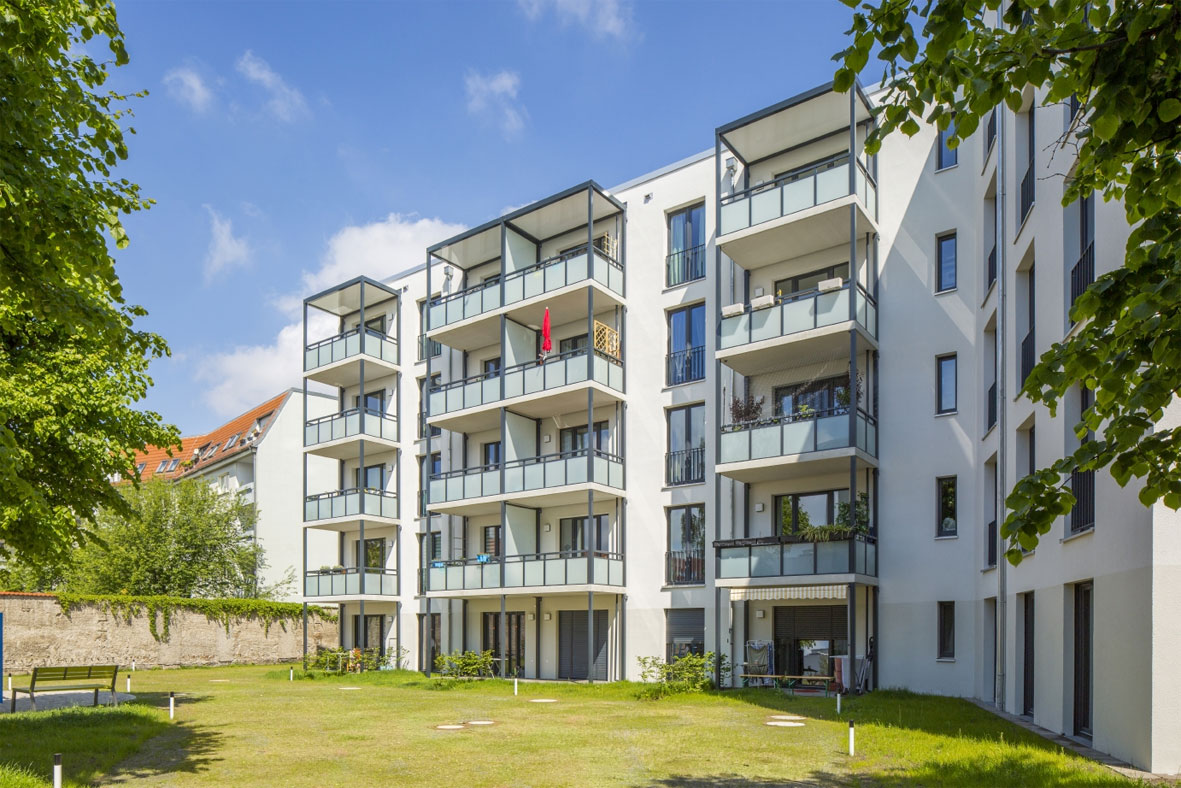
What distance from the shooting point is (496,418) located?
29.5 metres

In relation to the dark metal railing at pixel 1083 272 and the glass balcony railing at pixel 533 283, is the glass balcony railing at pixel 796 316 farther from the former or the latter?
the dark metal railing at pixel 1083 272

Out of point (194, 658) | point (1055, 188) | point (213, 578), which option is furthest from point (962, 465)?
point (213, 578)

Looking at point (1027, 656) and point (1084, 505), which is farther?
point (1027, 656)

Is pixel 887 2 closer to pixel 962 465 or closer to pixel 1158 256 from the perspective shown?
pixel 1158 256

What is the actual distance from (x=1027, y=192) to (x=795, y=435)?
7.14 metres

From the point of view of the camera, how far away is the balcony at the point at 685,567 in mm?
24844

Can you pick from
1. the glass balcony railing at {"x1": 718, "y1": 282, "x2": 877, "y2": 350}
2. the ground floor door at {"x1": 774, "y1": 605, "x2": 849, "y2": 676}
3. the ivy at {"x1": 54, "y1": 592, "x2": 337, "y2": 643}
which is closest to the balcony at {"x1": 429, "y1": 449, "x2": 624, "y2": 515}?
the glass balcony railing at {"x1": 718, "y1": 282, "x2": 877, "y2": 350}

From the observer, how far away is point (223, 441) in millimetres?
53594

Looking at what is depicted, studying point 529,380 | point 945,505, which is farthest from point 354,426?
point 945,505

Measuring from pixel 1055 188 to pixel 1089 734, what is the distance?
26.6 feet

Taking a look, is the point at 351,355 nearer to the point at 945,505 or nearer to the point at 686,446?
the point at 686,446

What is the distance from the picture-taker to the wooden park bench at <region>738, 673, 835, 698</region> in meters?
21.0

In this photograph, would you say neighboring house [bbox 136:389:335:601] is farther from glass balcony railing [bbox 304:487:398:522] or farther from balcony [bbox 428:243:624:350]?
balcony [bbox 428:243:624:350]

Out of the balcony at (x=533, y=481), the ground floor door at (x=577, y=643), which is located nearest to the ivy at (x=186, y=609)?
the balcony at (x=533, y=481)
